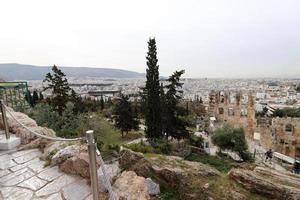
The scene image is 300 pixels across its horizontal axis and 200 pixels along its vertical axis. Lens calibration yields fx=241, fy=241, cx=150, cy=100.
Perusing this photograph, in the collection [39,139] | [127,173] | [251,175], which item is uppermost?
[39,139]

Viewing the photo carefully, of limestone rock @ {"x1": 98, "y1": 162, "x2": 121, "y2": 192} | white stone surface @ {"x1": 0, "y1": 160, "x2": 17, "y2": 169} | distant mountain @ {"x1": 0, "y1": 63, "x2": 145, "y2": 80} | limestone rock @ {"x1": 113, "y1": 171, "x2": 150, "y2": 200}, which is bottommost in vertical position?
limestone rock @ {"x1": 113, "y1": 171, "x2": 150, "y2": 200}

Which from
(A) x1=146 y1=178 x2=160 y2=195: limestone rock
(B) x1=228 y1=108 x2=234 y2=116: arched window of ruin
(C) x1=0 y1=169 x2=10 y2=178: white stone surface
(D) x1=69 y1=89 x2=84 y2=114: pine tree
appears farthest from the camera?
(B) x1=228 y1=108 x2=234 y2=116: arched window of ruin

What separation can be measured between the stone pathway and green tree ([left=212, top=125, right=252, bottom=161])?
16512 millimetres

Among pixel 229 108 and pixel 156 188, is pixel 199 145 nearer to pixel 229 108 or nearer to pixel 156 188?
pixel 229 108

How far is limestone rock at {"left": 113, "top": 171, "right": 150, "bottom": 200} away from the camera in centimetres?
Result: 354

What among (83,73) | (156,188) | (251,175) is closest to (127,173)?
(156,188)

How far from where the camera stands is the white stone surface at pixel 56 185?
3.33m

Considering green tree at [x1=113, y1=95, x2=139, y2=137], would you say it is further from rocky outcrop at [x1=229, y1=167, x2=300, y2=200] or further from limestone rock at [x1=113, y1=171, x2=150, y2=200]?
limestone rock at [x1=113, y1=171, x2=150, y2=200]

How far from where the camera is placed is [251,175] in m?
5.19

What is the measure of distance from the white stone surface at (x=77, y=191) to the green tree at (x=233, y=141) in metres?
16.6

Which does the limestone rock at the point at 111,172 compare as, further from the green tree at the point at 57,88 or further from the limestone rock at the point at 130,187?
the green tree at the point at 57,88

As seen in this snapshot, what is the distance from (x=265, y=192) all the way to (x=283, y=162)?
15789 mm

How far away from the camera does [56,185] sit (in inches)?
138

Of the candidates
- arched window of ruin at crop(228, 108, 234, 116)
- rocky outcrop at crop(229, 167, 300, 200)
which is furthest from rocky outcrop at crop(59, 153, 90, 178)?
arched window of ruin at crop(228, 108, 234, 116)
